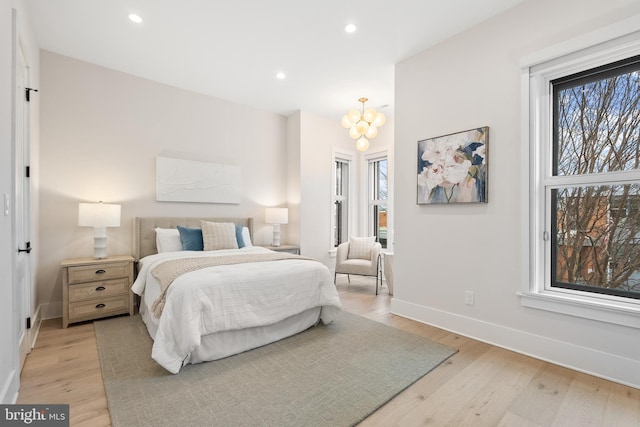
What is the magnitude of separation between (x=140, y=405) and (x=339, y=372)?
4.04 feet

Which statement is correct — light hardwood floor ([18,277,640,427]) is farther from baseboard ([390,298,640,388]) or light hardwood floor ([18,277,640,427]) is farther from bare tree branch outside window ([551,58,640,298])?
bare tree branch outside window ([551,58,640,298])

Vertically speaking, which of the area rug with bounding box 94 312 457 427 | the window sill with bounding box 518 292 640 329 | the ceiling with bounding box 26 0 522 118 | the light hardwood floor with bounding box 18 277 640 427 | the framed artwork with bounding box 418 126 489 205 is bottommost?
the light hardwood floor with bounding box 18 277 640 427

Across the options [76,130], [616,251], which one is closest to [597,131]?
[616,251]

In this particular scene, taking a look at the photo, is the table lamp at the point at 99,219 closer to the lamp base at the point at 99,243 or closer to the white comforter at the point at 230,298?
the lamp base at the point at 99,243

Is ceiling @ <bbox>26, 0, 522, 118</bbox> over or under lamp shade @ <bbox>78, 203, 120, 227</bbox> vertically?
over

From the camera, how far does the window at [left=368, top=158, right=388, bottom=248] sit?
5.70m

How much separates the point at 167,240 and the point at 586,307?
406 cm

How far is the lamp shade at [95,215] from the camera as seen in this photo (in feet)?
10.5

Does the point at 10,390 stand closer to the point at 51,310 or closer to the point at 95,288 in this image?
the point at 95,288

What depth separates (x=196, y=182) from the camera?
169 inches

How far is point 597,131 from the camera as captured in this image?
2.31 metres

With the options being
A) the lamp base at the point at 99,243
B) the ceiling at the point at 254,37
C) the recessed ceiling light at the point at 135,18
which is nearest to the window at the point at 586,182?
the ceiling at the point at 254,37

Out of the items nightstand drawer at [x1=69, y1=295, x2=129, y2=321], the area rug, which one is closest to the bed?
the area rug

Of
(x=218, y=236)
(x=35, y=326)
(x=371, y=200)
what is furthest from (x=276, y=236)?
(x=35, y=326)
